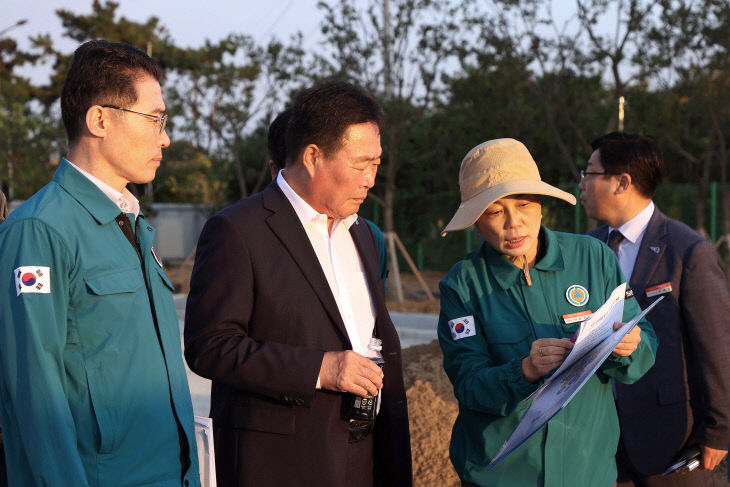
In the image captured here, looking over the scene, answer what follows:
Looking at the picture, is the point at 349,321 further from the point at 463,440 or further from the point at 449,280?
the point at 463,440

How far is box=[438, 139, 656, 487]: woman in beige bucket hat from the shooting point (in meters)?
2.69

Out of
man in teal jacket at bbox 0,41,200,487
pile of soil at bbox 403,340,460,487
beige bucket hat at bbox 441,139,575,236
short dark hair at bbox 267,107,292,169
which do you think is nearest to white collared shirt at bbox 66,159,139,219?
man in teal jacket at bbox 0,41,200,487

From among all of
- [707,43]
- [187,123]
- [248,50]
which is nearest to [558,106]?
[707,43]

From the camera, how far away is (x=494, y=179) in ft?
9.49

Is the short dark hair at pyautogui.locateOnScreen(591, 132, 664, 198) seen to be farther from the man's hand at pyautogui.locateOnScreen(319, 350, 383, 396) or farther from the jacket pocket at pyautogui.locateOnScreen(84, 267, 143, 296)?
the jacket pocket at pyautogui.locateOnScreen(84, 267, 143, 296)

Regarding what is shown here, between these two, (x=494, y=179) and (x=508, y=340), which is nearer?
(x=508, y=340)

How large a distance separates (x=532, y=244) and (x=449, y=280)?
12.8 inches

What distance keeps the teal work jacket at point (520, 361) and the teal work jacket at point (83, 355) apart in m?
0.98

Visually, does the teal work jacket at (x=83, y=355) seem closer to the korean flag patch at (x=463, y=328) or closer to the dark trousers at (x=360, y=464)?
the dark trousers at (x=360, y=464)

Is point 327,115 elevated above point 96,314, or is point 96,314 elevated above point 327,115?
point 327,115

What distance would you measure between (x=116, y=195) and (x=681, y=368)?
2.43 metres

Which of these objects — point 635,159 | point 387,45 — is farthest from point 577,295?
point 387,45

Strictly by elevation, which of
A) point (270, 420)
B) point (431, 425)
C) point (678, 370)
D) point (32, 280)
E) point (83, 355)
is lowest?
point (431, 425)

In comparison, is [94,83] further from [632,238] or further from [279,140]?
[632,238]
